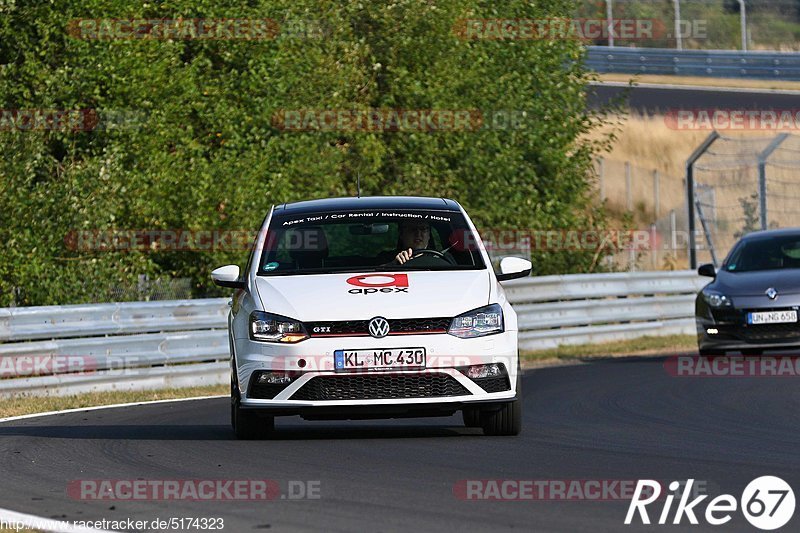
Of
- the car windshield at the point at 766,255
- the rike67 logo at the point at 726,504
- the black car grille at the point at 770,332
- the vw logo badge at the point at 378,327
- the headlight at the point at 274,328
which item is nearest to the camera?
the rike67 logo at the point at 726,504

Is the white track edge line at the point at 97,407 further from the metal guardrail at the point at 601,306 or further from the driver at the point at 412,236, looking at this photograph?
the metal guardrail at the point at 601,306

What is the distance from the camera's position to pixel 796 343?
17.2 m

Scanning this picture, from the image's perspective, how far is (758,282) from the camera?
58.1 ft

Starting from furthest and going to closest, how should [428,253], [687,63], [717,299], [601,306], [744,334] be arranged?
[687,63] → [601,306] → [717,299] → [744,334] → [428,253]

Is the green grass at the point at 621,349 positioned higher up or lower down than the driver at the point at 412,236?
lower down

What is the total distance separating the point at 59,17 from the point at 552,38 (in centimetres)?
873

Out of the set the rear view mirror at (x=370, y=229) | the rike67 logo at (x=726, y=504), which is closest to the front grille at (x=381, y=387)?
the rear view mirror at (x=370, y=229)

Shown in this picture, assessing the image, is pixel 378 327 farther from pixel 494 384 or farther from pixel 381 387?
pixel 494 384

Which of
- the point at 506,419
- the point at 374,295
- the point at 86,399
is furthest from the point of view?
the point at 86,399

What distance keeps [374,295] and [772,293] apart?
878cm

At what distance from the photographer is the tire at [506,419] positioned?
10086 mm

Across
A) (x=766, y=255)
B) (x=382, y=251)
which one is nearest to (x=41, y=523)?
(x=382, y=251)

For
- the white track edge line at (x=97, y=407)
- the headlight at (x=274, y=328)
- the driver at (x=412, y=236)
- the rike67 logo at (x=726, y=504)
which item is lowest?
the white track edge line at (x=97, y=407)

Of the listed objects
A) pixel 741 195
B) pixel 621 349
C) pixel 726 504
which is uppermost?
pixel 726 504
